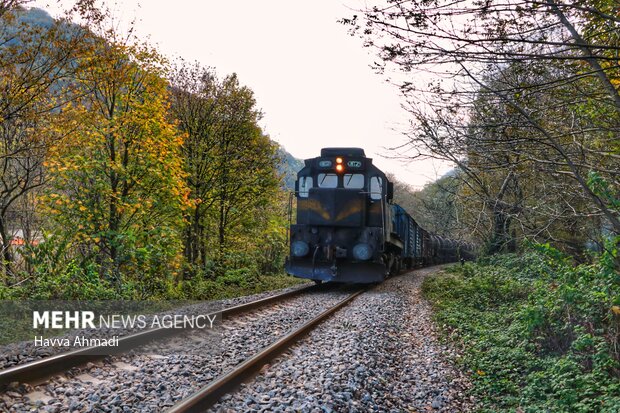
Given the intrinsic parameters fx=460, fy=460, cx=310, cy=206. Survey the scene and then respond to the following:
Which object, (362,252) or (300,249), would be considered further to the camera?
(300,249)

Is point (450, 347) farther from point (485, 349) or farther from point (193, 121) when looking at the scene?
point (193, 121)

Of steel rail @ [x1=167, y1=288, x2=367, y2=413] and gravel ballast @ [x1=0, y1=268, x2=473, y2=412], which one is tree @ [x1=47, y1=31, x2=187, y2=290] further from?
steel rail @ [x1=167, y1=288, x2=367, y2=413]

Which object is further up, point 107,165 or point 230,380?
point 107,165

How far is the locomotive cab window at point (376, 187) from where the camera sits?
13.0m

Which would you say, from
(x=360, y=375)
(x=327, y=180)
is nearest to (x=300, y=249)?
(x=327, y=180)

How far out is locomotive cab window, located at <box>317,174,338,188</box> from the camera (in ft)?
43.9

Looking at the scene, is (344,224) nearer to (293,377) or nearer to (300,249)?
(300,249)

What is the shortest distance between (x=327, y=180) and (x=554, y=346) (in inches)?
340

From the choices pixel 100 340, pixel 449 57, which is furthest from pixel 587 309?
pixel 100 340

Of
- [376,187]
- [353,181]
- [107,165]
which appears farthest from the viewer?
[353,181]

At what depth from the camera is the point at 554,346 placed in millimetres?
5586

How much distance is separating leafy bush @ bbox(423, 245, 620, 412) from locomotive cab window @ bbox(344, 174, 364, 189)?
5865 millimetres

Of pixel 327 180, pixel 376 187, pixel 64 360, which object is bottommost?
pixel 64 360

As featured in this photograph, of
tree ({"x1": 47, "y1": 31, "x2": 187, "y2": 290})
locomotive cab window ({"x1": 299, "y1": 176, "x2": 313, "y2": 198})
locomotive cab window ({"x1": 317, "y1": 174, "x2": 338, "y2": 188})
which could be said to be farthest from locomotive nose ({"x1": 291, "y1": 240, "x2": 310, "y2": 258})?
tree ({"x1": 47, "y1": 31, "x2": 187, "y2": 290})
